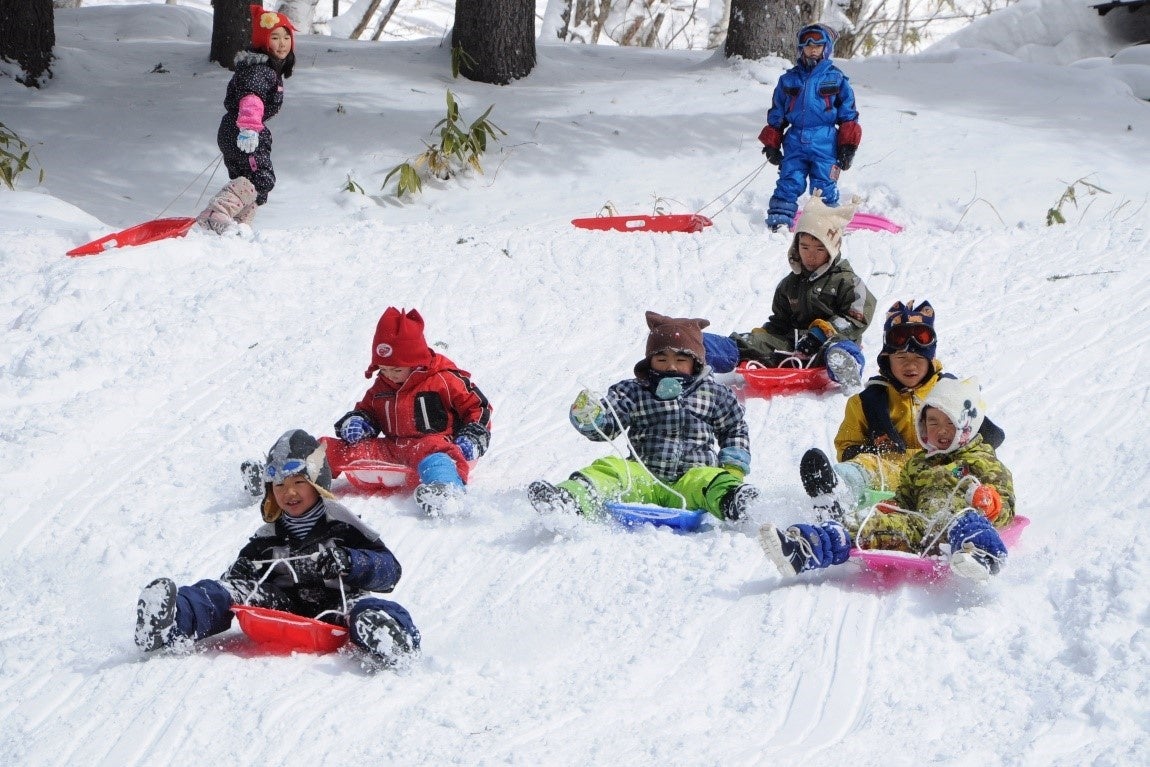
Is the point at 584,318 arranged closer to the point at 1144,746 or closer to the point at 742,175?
the point at 742,175

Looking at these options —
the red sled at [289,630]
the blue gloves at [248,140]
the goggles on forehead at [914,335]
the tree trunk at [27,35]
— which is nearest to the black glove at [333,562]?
the red sled at [289,630]

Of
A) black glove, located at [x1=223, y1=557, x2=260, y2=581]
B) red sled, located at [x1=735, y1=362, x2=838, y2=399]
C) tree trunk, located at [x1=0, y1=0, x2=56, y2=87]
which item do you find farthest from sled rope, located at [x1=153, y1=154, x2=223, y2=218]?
black glove, located at [x1=223, y1=557, x2=260, y2=581]

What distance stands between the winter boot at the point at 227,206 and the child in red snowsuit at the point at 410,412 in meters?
3.12

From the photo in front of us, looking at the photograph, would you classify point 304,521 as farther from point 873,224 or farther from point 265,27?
point 873,224

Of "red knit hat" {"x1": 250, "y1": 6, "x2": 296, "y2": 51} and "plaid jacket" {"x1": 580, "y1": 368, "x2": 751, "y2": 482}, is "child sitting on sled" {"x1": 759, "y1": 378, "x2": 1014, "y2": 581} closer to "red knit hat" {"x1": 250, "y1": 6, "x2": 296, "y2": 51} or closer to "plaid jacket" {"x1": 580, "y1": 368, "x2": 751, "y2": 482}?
"plaid jacket" {"x1": 580, "y1": 368, "x2": 751, "y2": 482}

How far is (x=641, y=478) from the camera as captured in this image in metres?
4.39

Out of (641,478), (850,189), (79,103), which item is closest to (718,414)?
(641,478)

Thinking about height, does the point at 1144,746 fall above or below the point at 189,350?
above

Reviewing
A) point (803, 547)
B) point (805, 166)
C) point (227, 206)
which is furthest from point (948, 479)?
point (227, 206)

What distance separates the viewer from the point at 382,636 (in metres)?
3.21

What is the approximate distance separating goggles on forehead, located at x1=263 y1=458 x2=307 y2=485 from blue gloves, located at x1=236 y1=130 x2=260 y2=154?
484cm

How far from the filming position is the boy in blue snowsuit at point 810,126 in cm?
830

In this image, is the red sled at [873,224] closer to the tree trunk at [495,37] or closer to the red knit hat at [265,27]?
the red knit hat at [265,27]

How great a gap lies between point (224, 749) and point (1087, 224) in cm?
662
